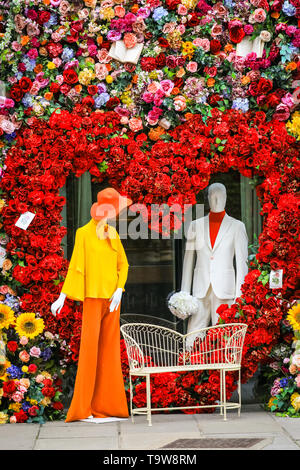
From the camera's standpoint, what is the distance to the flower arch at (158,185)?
736 centimetres

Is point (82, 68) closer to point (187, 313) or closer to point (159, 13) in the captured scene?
point (159, 13)

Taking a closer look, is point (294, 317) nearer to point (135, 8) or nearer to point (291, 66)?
point (291, 66)

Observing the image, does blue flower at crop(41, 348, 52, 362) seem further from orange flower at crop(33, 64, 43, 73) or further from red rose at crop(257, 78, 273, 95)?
red rose at crop(257, 78, 273, 95)

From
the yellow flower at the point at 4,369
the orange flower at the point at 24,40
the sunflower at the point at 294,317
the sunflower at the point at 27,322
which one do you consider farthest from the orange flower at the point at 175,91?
the yellow flower at the point at 4,369

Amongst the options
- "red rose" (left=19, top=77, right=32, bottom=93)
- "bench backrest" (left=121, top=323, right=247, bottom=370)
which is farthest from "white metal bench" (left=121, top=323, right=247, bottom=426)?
"red rose" (left=19, top=77, right=32, bottom=93)

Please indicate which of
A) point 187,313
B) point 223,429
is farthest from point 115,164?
point 223,429

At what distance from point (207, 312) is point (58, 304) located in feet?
5.15

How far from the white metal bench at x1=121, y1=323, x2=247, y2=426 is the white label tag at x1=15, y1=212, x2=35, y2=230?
127 cm

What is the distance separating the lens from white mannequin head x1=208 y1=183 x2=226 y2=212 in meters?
7.83

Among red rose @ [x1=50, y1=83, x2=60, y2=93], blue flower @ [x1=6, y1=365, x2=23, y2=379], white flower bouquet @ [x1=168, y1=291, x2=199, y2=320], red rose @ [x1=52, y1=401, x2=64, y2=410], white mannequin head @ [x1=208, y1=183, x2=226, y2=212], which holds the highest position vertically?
red rose @ [x1=50, y1=83, x2=60, y2=93]

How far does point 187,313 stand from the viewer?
7645 mm

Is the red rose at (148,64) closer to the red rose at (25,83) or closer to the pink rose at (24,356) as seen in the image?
the red rose at (25,83)

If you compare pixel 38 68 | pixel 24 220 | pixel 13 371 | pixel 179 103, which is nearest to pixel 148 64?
pixel 179 103

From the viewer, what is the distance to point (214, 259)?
7.78m
